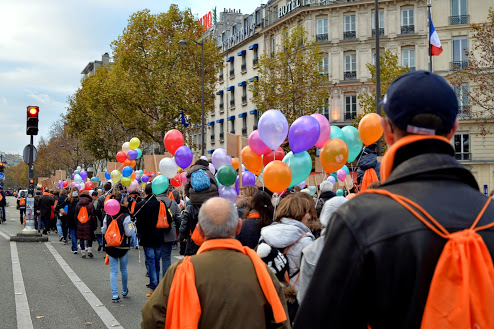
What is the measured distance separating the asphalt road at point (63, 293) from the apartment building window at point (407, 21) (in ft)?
107

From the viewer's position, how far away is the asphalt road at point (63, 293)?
792 cm

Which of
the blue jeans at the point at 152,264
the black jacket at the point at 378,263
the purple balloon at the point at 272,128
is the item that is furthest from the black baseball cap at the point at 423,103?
the blue jeans at the point at 152,264

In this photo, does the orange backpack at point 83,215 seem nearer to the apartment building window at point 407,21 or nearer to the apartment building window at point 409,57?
the apartment building window at point 409,57

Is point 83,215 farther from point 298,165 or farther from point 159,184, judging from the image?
point 298,165

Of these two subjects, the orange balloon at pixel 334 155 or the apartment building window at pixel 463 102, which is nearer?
the orange balloon at pixel 334 155

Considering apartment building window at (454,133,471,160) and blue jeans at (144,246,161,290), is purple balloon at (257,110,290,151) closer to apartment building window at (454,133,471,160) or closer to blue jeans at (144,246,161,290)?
blue jeans at (144,246,161,290)

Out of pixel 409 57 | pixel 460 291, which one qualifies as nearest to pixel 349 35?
pixel 409 57

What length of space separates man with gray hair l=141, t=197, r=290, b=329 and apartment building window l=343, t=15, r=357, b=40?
4275 cm

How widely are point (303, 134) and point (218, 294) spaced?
5172 millimetres

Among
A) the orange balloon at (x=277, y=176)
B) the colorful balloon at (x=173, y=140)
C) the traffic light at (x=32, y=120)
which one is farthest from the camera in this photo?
the traffic light at (x=32, y=120)

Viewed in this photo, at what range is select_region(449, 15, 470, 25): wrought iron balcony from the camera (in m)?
40.3

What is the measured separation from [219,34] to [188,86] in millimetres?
28944

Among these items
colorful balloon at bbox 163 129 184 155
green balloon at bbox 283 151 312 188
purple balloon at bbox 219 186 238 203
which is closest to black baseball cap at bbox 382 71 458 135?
green balloon at bbox 283 151 312 188

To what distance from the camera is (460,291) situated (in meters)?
1.60
